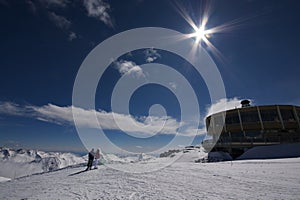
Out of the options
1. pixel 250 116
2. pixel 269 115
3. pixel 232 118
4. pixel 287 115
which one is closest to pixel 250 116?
pixel 250 116

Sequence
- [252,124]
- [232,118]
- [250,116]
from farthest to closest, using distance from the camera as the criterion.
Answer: [232,118] → [250,116] → [252,124]

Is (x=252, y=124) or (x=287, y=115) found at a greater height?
(x=287, y=115)

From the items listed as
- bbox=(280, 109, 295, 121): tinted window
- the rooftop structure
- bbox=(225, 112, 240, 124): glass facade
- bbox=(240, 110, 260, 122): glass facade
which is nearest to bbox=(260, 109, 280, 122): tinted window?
the rooftop structure

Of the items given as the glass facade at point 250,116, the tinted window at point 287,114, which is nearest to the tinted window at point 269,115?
the glass facade at point 250,116

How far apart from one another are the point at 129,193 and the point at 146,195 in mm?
741

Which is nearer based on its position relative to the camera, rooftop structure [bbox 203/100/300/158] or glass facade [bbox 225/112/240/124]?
rooftop structure [bbox 203/100/300/158]

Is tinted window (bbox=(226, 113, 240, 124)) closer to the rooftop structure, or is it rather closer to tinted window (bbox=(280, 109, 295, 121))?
the rooftop structure

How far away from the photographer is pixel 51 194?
6.40 meters

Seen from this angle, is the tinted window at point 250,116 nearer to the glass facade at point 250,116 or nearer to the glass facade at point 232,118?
the glass facade at point 250,116

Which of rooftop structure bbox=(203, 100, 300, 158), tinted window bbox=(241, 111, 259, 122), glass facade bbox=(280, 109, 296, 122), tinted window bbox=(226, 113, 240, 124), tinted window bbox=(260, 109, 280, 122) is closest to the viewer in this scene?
rooftop structure bbox=(203, 100, 300, 158)

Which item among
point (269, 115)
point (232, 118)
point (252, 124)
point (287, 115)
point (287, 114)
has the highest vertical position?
point (287, 114)

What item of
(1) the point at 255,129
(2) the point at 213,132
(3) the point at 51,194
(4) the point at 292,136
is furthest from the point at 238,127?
(3) the point at 51,194

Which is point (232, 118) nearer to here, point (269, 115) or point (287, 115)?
point (269, 115)

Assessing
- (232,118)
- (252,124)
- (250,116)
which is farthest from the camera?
(232,118)
